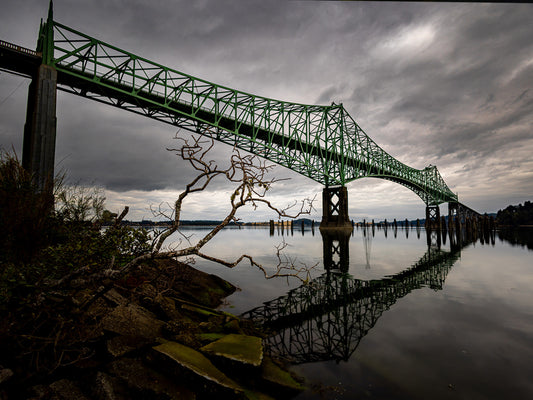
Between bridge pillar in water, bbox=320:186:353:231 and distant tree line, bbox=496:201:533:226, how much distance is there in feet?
271

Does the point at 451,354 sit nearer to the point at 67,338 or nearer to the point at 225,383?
the point at 225,383

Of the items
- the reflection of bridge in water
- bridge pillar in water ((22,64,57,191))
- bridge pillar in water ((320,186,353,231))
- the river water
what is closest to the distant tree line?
bridge pillar in water ((320,186,353,231))

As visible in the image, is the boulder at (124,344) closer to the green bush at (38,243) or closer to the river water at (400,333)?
the green bush at (38,243)

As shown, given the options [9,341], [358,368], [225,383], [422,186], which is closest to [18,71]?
[9,341]

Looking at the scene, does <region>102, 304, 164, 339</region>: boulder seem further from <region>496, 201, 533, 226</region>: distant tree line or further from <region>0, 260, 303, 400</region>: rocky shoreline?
<region>496, 201, 533, 226</region>: distant tree line

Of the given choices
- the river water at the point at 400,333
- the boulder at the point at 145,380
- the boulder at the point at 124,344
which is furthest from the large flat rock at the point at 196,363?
the river water at the point at 400,333

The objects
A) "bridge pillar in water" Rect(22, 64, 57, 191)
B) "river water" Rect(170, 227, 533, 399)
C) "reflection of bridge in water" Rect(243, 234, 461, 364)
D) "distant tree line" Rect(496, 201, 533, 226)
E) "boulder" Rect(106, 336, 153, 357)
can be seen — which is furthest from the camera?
"distant tree line" Rect(496, 201, 533, 226)

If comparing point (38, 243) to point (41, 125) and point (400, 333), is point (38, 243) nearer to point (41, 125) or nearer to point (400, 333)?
point (400, 333)

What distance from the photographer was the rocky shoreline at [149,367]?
9.00 ft

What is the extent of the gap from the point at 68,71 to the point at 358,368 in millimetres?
26015

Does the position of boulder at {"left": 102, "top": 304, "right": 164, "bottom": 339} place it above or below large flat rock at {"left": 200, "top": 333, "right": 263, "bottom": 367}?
above

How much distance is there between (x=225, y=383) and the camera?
2893mm

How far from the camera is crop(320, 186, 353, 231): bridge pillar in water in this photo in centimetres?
4125

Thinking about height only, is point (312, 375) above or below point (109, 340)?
below
